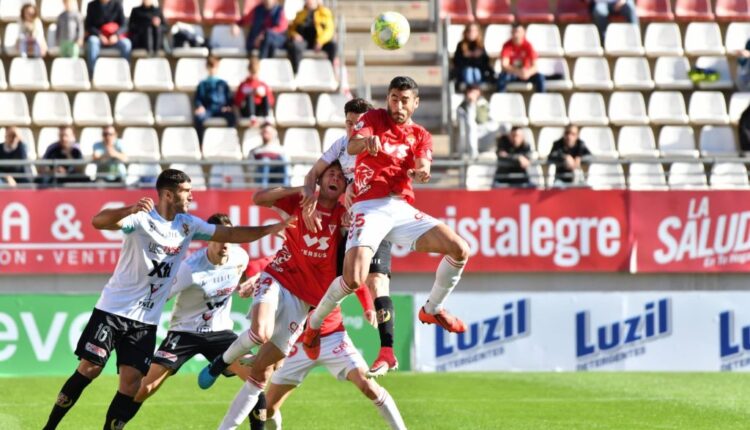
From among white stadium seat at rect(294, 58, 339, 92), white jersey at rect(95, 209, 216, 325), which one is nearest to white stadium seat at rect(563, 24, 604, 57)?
white stadium seat at rect(294, 58, 339, 92)

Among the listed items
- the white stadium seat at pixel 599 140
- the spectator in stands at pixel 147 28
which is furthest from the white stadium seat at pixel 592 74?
the spectator in stands at pixel 147 28

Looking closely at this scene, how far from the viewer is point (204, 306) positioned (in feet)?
38.1

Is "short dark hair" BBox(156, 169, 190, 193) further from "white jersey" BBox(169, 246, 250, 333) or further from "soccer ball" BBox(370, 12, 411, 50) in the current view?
"soccer ball" BBox(370, 12, 411, 50)

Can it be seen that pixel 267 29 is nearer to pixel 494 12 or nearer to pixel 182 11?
pixel 182 11

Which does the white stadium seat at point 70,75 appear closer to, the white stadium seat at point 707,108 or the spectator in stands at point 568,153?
the spectator in stands at point 568,153

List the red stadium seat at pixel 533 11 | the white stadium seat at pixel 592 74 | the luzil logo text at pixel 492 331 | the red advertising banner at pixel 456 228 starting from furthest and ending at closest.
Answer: the red stadium seat at pixel 533 11 < the white stadium seat at pixel 592 74 < the luzil logo text at pixel 492 331 < the red advertising banner at pixel 456 228

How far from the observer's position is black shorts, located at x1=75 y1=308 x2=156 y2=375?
1059 cm

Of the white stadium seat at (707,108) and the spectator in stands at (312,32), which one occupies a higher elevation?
the spectator in stands at (312,32)

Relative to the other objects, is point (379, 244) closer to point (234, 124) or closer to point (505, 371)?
point (505, 371)

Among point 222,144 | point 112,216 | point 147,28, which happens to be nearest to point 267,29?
point 147,28

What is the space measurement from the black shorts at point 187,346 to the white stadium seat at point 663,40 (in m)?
14.5

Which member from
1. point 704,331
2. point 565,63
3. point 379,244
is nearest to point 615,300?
point 704,331

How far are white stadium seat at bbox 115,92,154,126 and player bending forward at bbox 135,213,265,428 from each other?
10.1 meters

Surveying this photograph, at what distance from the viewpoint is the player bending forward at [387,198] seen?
10375 millimetres
